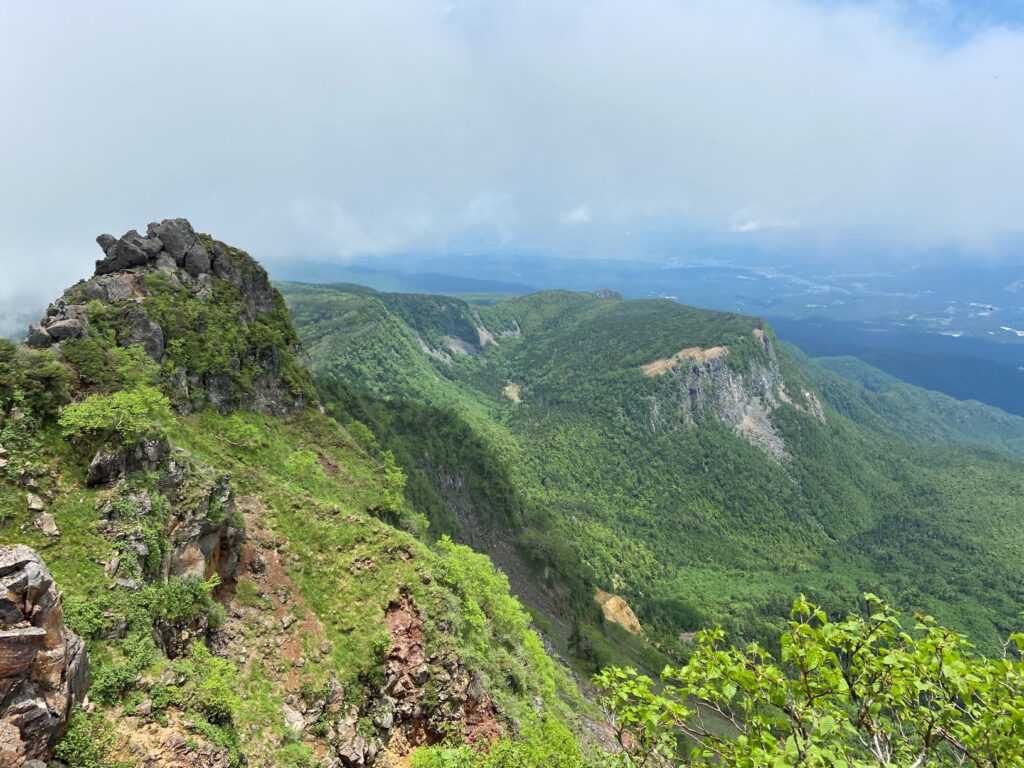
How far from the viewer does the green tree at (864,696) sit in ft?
28.7

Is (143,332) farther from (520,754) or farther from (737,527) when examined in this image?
(737,527)

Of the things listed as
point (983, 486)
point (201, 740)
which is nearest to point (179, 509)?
point (201, 740)

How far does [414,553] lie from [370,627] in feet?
19.5

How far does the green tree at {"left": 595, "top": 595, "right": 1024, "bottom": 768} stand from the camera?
344 inches

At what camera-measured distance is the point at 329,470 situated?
4362cm

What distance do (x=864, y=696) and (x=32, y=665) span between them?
18.7m

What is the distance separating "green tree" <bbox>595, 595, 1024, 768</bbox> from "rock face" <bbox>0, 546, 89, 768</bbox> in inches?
537

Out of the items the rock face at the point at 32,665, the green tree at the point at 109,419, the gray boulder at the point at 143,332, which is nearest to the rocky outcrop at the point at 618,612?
the gray boulder at the point at 143,332

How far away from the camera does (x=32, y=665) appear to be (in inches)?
504

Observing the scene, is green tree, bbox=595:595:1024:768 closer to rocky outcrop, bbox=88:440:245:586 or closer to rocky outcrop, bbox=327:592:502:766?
rocky outcrop, bbox=327:592:502:766

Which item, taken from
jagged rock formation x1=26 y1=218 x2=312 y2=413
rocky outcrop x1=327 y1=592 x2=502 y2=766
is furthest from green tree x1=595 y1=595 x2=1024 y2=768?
jagged rock formation x1=26 y1=218 x2=312 y2=413

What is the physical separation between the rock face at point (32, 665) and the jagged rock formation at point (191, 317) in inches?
861

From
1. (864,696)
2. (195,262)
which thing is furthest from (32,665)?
(195,262)

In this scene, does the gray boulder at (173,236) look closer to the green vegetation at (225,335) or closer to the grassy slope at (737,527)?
the green vegetation at (225,335)
